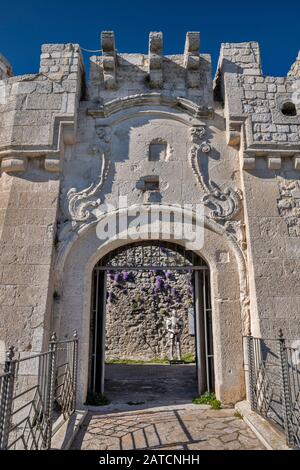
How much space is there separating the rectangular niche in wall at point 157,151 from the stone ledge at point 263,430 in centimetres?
379

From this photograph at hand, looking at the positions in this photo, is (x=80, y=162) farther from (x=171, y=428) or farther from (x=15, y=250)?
(x=171, y=428)

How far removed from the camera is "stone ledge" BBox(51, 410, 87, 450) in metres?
3.35

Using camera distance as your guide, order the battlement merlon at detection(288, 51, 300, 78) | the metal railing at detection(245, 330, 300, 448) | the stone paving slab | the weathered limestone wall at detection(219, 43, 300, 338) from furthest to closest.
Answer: the battlement merlon at detection(288, 51, 300, 78)
the weathered limestone wall at detection(219, 43, 300, 338)
the metal railing at detection(245, 330, 300, 448)
the stone paving slab

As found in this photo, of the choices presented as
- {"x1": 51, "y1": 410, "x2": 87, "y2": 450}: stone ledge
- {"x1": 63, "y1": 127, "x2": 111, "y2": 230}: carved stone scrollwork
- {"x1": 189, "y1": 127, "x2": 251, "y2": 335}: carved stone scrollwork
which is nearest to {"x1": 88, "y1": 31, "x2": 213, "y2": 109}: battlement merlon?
{"x1": 189, "y1": 127, "x2": 251, "y2": 335}: carved stone scrollwork

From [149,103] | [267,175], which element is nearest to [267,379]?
[267,175]

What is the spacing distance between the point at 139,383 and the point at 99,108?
500cm

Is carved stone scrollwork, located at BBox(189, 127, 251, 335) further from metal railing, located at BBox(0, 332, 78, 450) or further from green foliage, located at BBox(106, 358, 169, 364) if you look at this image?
green foliage, located at BBox(106, 358, 169, 364)

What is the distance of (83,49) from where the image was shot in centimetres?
630

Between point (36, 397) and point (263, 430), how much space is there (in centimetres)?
258

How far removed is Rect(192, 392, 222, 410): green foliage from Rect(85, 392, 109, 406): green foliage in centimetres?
125

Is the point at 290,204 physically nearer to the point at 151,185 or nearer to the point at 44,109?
the point at 151,185

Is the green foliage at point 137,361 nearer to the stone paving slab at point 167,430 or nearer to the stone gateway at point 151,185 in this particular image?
the stone gateway at point 151,185

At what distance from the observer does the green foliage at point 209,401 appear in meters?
4.73

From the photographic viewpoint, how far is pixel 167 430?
12.9 feet
